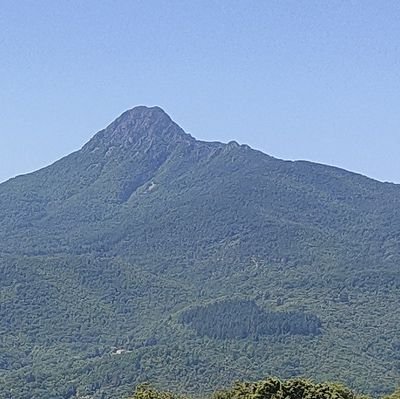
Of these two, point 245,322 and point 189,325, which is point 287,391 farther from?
point 189,325

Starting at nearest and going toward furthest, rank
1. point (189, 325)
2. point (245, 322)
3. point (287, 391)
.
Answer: point (287, 391)
point (245, 322)
point (189, 325)

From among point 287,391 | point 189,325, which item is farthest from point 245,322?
point 287,391

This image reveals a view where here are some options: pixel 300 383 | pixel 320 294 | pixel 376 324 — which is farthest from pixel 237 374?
pixel 300 383

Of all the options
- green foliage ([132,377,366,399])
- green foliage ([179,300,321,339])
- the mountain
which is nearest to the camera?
green foliage ([132,377,366,399])

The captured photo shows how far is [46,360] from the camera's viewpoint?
140250 mm

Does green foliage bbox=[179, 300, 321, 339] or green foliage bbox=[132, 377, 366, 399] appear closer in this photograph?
green foliage bbox=[132, 377, 366, 399]

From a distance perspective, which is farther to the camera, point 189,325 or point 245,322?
point 189,325

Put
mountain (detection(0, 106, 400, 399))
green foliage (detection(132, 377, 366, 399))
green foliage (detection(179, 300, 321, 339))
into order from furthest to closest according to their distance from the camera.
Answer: green foliage (detection(179, 300, 321, 339)) → mountain (detection(0, 106, 400, 399)) → green foliage (detection(132, 377, 366, 399))

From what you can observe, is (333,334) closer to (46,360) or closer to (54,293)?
(46,360)

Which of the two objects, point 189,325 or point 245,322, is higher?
point 245,322

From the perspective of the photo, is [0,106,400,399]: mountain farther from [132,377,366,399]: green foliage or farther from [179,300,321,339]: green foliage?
[132,377,366,399]: green foliage

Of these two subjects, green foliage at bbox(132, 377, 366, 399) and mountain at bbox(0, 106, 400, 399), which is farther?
mountain at bbox(0, 106, 400, 399)

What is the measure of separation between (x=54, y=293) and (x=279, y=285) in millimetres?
39348

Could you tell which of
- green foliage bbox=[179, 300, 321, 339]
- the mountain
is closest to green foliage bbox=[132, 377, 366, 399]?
the mountain
